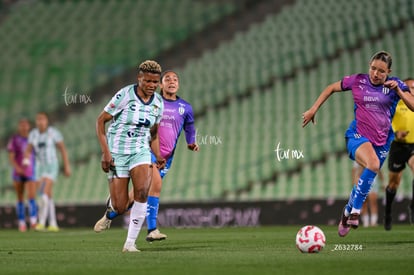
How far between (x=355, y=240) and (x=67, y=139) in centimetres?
1500

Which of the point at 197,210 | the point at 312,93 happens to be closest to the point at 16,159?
the point at 197,210

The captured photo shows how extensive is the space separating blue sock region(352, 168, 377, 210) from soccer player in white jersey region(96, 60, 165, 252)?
2686 millimetres

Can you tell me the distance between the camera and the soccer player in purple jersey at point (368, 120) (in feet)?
38.6

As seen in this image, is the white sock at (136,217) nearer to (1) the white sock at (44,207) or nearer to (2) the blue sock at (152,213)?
(2) the blue sock at (152,213)

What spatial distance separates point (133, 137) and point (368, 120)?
3.16 m

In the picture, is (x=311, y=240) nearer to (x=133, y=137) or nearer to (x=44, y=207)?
(x=133, y=137)

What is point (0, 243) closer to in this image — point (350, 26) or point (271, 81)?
point (271, 81)

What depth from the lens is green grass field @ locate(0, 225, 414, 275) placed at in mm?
8570

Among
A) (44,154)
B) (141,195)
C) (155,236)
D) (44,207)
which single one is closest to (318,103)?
(141,195)

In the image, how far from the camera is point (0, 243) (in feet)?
45.9

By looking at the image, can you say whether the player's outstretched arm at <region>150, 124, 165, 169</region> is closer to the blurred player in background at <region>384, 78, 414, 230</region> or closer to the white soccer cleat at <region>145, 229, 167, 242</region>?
the white soccer cleat at <region>145, 229, 167, 242</region>

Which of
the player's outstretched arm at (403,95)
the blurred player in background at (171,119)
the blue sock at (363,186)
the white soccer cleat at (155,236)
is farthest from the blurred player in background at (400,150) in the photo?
the white soccer cleat at (155,236)

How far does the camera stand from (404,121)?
1584cm

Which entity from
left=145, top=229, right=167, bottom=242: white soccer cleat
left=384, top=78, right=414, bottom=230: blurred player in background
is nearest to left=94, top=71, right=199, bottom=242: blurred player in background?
left=145, top=229, right=167, bottom=242: white soccer cleat
